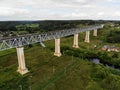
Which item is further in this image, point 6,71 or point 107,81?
point 6,71

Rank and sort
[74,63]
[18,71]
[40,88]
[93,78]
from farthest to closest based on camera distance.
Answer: [74,63] < [18,71] < [93,78] < [40,88]

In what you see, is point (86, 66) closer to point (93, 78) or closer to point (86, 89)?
point (93, 78)

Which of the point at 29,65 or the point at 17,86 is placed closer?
the point at 17,86

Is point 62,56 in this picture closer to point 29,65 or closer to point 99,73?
point 29,65

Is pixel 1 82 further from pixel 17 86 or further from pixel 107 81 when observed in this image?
pixel 107 81

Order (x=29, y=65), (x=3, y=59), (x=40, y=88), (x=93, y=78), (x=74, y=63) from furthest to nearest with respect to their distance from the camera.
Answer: (x=3, y=59) < (x=74, y=63) < (x=29, y=65) < (x=93, y=78) < (x=40, y=88)

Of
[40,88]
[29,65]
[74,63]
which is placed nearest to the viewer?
[40,88]

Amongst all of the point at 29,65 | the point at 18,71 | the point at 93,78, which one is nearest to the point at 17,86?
the point at 18,71

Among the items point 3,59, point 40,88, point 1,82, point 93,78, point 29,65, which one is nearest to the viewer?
point 40,88

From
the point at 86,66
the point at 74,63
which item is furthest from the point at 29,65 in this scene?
the point at 86,66
